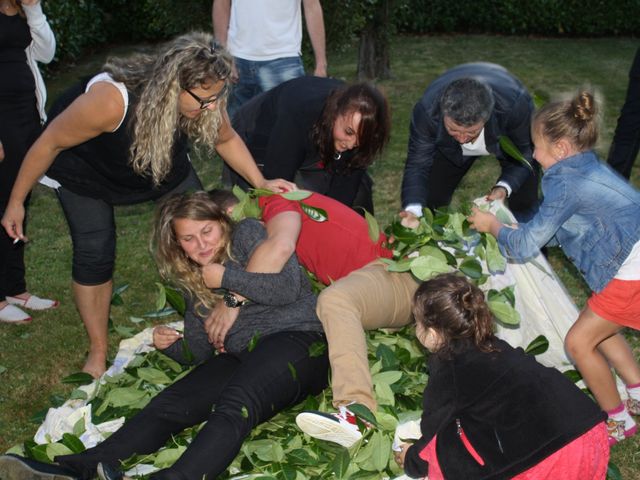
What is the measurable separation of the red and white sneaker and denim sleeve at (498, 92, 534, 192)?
6.13 feet

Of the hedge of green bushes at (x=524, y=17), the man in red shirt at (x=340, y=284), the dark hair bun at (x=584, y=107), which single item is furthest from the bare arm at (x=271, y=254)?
the hedge of green bushes at (x=524, y=17)

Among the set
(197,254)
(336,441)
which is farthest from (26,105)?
(336,441)

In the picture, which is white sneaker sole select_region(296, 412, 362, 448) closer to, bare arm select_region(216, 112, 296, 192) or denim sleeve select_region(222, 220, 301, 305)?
denim sleeve select_region(222, 220, 301, 305)

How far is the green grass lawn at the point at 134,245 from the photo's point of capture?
4.20 meters

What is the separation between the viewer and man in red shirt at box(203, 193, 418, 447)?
3.14m

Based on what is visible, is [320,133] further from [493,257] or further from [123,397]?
[123,397]

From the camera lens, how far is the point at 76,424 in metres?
3.53

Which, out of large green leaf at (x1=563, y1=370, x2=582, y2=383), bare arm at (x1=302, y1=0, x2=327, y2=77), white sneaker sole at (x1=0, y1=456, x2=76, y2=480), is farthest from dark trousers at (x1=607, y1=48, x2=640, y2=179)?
white sneaker sole at (x1=0, y1=456, x2=76, y2=480)

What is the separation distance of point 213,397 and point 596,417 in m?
1.45

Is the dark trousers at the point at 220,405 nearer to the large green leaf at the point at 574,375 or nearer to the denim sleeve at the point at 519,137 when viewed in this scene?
the large green leaf at the point at 574,375

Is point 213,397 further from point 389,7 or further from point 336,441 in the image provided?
point 389,7

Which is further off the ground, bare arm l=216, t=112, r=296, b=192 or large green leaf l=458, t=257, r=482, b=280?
bare arm l=216, t=112, r=296, b=192

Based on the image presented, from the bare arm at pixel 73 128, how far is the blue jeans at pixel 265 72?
7.17ft

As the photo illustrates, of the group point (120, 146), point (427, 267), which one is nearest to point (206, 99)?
point (120, 146)
